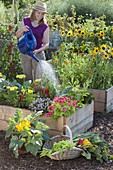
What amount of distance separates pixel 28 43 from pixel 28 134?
1.95 m

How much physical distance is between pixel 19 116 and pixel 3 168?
0.53 meters

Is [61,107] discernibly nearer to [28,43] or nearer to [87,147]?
[87,147]

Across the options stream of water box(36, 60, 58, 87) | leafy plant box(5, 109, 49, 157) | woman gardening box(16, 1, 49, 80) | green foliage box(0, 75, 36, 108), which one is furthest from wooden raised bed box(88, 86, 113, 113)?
leafy plant box(5, 109, 49, 157)

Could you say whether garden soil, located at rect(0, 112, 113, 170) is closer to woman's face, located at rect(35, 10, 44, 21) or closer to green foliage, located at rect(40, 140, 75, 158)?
green foliage, located at rect(40, 140, 75, 158)

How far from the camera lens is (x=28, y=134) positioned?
3.97 metres

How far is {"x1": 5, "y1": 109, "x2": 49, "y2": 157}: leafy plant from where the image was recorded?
13.0ft

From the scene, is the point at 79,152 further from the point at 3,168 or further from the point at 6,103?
the point at 6,103

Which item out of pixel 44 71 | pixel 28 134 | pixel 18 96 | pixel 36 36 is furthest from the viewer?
pixel 36 36

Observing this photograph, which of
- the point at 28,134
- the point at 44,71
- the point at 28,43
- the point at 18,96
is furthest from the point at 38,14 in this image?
the point at 28,134

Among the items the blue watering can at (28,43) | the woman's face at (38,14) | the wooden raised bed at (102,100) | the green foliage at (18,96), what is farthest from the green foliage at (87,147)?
the woman's face at (38,14)

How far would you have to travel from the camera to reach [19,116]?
4.13m

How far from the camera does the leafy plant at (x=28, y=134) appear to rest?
3955 millimetres

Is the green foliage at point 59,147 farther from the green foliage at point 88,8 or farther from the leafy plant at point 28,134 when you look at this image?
the green foliage at point 88,8

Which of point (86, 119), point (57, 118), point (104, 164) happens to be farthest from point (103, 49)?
point (104, 164)
